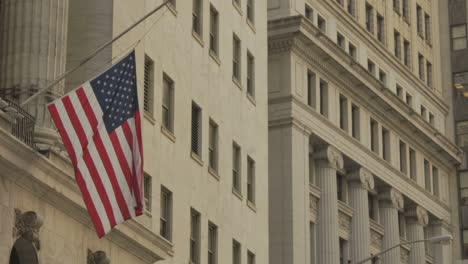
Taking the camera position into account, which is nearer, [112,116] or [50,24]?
[112,116]

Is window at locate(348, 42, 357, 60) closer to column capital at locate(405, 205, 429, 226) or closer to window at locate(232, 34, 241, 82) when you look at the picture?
column capital at locate(405, 205, 429, 226)

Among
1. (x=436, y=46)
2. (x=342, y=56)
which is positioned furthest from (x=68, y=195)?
(x=436, y=46)

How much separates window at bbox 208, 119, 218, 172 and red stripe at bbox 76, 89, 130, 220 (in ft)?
63.3

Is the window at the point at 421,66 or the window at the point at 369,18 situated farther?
the window at the point at 421,66

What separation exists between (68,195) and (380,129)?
53264mm

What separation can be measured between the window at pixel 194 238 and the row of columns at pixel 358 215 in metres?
26.4

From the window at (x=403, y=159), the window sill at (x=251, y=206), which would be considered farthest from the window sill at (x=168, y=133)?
the window at (x=403, y=159)

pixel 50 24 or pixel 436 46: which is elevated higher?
pixel 436 46

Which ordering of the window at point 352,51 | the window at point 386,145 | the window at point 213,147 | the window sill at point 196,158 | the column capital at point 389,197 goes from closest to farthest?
the window sill at point 196,158
the window at point 213,147
the window at point 352,51
the column capital at point 389,197
the window at point 386,145

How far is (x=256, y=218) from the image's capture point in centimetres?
5844

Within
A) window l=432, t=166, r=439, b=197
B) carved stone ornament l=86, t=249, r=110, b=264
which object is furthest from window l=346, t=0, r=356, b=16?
carved stone ornament l=86, t=249, r=110, b=264

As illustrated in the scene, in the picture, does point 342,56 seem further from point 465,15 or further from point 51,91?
point 51,91

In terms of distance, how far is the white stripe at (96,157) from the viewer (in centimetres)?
3456

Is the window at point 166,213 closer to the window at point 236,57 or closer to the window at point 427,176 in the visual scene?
the window at point 236,57
